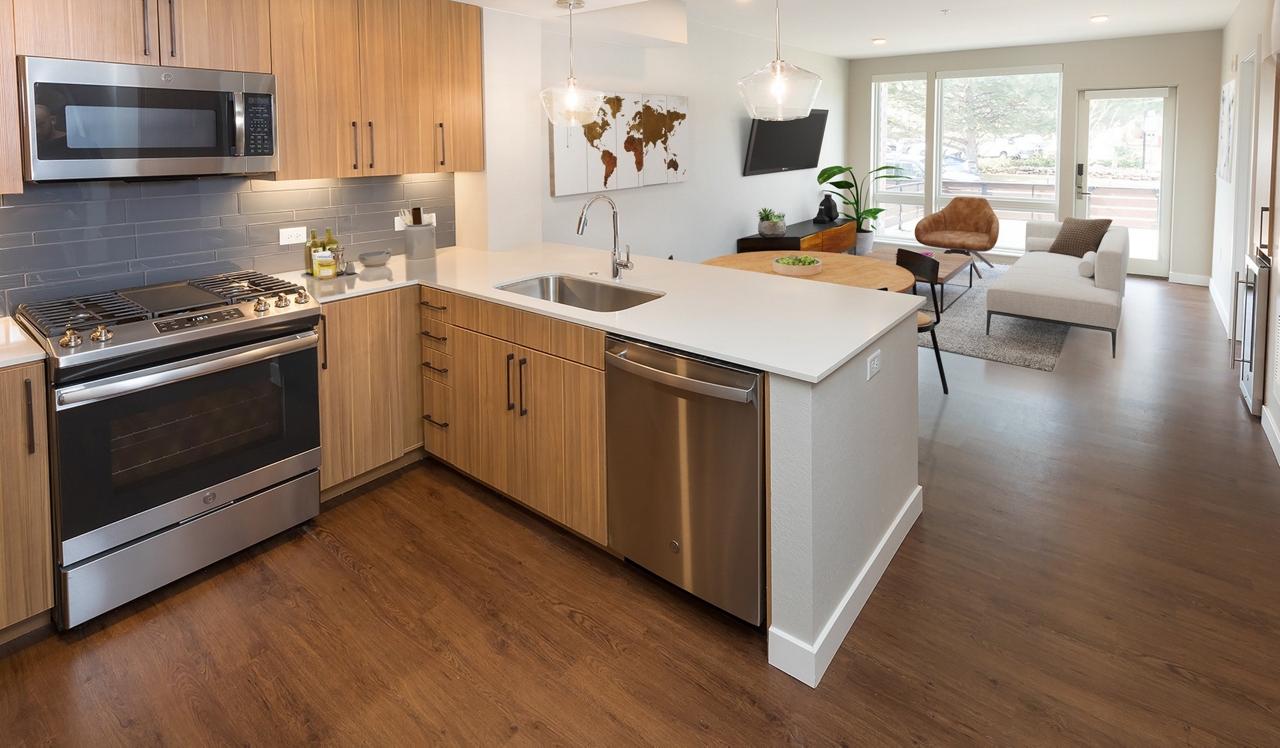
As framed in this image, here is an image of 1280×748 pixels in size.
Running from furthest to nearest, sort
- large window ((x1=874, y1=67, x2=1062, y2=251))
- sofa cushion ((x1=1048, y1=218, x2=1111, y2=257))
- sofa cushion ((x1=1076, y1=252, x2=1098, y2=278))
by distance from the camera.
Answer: large window ((x1=874, y1=67, x2=1062, y2=251)), sofa cushion ((x1=1048, y1=218, x2=1111, y2=257)), sofa cushion ((x1=1076, y1=252, x2=1098, y2=278))

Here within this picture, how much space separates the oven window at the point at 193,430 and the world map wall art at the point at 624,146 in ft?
9.52

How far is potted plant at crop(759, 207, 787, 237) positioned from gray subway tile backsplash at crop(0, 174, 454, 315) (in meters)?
4.36

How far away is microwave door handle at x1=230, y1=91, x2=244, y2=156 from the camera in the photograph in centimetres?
285

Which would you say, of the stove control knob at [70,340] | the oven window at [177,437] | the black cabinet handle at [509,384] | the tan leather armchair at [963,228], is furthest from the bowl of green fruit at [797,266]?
the tan leather armchair at [963,228]

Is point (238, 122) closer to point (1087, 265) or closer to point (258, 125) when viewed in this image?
point (258, 125)

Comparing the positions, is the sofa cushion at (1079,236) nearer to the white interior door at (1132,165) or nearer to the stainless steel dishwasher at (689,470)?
the white interior door at (1132,165)

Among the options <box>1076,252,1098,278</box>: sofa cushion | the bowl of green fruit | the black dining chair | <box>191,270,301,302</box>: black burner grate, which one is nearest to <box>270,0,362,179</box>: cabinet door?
<box>191,270,301,302</box>: black burner grate

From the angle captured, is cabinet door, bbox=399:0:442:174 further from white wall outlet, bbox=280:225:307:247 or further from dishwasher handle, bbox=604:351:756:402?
dishwasher handle, bbox=604:351:756:402

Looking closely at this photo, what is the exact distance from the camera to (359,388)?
3.21 meters

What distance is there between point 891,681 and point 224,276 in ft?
9.45

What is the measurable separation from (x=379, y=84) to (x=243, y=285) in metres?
1.06

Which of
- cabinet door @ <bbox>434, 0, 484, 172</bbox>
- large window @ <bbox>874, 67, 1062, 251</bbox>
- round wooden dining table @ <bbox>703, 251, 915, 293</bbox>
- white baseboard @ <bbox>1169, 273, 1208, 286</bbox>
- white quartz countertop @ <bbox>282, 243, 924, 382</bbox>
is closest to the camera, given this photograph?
white quartz countertop @ <bbox>282, 243, 924, 382</bbox>

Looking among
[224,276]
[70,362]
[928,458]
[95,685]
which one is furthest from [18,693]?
[928,458]

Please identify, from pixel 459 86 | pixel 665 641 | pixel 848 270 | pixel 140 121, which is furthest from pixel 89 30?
pixel 848 270
